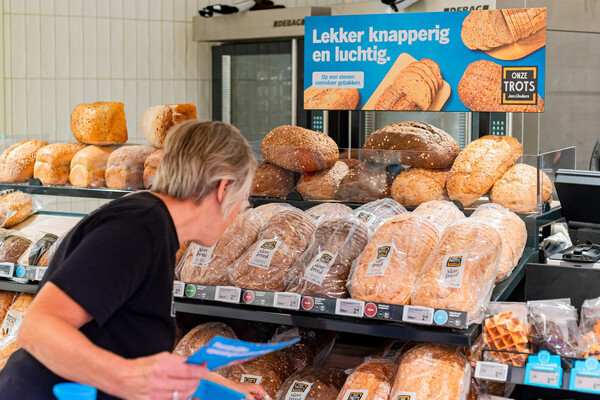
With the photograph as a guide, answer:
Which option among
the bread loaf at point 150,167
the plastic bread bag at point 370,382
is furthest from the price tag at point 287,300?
the bread loaf at point 150,167

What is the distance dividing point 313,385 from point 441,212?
64 cm

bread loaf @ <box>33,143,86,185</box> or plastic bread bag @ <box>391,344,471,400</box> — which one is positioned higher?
bread loaf @ <box>33,143,86,185</box>

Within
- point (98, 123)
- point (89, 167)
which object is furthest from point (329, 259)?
point (98, 123)

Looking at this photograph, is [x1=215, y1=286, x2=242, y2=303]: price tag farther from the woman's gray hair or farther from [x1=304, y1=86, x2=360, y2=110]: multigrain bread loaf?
[x1=304, y1=86, x2=360, y2=110]: multigrain bread loaf

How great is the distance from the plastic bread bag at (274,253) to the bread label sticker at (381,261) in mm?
286

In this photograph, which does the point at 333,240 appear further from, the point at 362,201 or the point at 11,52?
the point at 11,52

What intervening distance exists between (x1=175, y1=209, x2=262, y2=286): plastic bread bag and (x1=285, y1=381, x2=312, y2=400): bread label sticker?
0.36 m

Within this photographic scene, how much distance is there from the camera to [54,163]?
292 centimetres

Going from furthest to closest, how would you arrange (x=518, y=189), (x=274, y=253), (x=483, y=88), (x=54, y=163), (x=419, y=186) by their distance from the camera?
1. (x=483, y=88)
2. (x=54, y=163)
3. (x=419, y=186)
4. (x=518, y=189)
5. (x=274, y=253)

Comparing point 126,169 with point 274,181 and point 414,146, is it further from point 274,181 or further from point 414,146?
point 414,146

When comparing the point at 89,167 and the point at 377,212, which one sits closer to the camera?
the point at 377,212

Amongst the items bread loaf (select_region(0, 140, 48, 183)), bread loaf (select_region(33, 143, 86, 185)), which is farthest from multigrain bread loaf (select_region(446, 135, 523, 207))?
bread loaf (select_region(0, 140, 48, 183))

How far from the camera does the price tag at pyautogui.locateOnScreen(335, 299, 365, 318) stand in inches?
74.3

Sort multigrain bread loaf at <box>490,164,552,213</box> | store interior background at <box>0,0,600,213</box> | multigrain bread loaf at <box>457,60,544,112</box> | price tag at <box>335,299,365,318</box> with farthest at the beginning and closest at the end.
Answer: store interior background at <box>0,0,600,213</box>
multigrain bread loaf at <box>457,60,544,112</box>
multigrain bread loaf at <box>490,164,552,213</box>
price tag at <box>335,299,365,318</box>
